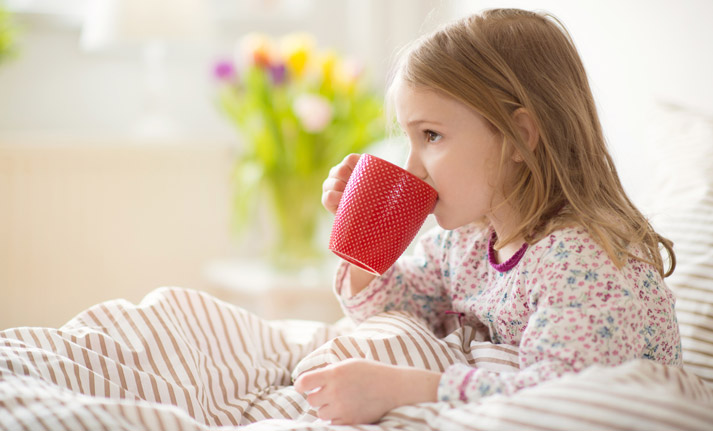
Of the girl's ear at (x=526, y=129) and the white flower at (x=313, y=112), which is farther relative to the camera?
the white flower at (x=313, y=112)

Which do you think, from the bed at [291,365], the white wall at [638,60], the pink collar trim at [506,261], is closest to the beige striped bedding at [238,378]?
the bed at [291,365]

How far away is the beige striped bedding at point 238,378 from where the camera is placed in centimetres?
64

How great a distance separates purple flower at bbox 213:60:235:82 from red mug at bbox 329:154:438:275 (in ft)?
4.28

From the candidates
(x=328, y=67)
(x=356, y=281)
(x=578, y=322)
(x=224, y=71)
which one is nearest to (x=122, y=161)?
(x=224, y=71)

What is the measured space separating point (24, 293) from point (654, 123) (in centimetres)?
173

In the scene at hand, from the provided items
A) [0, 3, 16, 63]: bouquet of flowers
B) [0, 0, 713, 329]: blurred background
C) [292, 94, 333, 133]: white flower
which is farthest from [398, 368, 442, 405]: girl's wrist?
[0, 3, 16, 63]: bouquet of flowers

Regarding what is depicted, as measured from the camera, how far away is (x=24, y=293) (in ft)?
6.80

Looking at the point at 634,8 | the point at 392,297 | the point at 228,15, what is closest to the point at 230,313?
the point at 392,297

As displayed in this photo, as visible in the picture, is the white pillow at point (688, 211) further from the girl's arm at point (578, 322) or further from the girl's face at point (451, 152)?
the girl's face at point (451, 152)

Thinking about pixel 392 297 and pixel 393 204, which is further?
pixel 392 297

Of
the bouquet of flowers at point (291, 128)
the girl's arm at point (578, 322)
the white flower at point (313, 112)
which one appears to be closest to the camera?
the girl's arm at point (578, 322)

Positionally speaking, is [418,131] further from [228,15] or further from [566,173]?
[228,15]

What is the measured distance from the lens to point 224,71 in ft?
6.95

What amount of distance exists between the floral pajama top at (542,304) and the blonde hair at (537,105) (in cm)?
5
